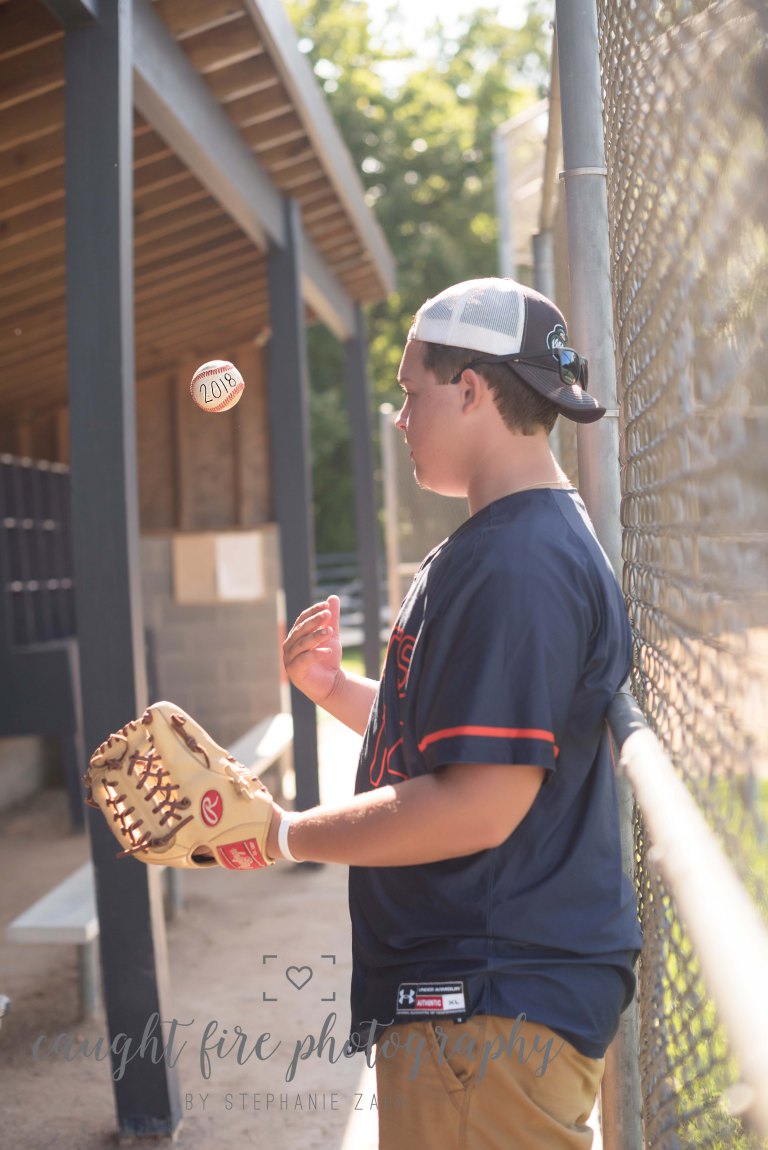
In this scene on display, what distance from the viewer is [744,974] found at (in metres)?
0.81

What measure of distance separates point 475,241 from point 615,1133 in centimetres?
3090

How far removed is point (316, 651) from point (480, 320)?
79 cm

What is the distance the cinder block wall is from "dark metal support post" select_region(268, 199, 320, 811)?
3320mm

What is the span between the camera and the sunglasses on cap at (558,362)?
1756 millimetres

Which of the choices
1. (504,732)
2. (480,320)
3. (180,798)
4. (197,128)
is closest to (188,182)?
(197,128)

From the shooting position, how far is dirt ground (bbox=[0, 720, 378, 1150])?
3.73 meters

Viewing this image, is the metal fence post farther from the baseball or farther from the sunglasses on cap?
the baseball

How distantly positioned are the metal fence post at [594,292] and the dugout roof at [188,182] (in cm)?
193

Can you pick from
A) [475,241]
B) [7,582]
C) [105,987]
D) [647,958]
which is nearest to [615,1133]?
[647,958]

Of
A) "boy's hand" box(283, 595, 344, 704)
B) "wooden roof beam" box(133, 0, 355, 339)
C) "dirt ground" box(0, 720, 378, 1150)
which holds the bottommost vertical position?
"dirt ground" box(0, 720, 378, 1150)

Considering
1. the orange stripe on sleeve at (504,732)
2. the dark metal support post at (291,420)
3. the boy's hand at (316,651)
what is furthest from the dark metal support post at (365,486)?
the orange stripe on sleeve at (504,732)

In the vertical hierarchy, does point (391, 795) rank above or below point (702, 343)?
below

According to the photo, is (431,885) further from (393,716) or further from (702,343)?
(702,343)

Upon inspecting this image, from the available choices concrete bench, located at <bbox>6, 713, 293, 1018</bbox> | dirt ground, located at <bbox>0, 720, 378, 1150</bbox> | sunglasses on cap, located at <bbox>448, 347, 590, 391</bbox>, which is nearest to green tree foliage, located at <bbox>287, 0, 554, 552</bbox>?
dirt ground, located at <bbox>0, 720, 378, 1150</bbox>
